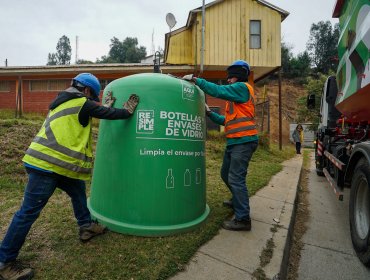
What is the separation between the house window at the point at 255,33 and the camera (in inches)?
564

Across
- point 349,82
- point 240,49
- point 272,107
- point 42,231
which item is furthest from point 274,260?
point 272,107

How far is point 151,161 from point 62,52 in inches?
3776

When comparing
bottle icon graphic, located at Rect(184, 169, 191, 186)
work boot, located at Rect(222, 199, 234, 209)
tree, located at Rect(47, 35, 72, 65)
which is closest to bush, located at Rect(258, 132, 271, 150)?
work boot, located at Rect(222, 199, 234, 209)

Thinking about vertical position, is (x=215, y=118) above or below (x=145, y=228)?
above

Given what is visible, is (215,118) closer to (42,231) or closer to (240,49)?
(42,231)

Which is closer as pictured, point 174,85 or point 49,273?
point 49,273

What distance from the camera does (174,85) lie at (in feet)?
10.2

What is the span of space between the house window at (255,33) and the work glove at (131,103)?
41.3ft

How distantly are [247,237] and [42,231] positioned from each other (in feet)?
7.40

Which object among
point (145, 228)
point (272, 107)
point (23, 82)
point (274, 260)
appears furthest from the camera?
point (272, 107)

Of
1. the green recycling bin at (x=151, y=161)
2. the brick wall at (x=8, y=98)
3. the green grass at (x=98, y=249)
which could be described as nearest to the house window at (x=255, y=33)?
the green grass at (x=98, y=249)

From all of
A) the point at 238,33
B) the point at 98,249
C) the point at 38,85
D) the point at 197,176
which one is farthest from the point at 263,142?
the point at 38,85

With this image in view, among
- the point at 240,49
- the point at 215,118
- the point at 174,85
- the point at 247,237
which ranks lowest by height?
the point at 247,237

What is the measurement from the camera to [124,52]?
65.9 meters
